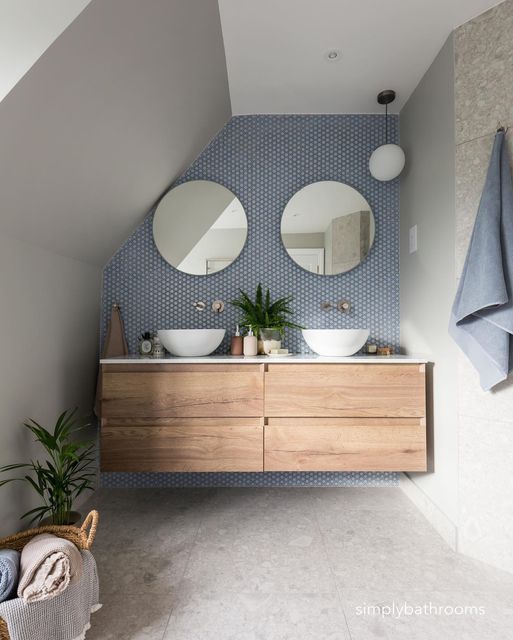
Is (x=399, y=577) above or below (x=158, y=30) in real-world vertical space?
below

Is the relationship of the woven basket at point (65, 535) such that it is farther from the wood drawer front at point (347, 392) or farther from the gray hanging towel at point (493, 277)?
the gray hanging towel at point (493, 277)

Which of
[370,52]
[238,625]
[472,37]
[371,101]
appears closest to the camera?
[238,625]

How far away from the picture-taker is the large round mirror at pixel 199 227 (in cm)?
287

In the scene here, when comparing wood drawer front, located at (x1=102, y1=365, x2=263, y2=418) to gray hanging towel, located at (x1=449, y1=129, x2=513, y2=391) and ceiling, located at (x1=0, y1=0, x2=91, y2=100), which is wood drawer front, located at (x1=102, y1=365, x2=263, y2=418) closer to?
gray hanging towel, located at (x1=449, y1=129, x2=513, y2=391)

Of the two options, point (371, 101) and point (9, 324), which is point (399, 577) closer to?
point (9, 324)

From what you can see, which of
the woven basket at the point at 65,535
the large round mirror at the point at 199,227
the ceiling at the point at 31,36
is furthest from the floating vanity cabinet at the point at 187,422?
the ceiling at the point at 31,36

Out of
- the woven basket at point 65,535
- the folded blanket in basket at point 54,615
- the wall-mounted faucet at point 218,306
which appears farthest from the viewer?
the wall-mounted faucet at point 218,306

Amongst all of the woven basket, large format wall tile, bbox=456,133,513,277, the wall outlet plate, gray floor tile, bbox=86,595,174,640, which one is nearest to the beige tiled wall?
large format wall tile, bbox=456,133,513,277

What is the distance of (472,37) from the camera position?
6.60ft

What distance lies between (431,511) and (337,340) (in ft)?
3.47

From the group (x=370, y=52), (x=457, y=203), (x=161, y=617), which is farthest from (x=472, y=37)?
(x=161, y=617)

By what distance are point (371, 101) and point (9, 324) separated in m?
2.52

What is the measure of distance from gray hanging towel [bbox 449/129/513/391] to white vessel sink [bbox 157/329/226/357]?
1354 millimetres

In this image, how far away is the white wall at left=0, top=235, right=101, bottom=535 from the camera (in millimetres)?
1872
